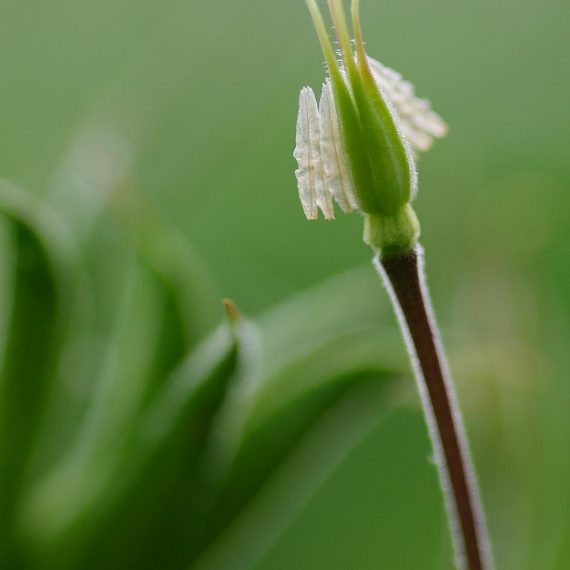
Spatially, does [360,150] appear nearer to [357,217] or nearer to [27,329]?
[27,329]

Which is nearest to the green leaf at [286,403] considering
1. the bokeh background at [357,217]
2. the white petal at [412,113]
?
the bokeh background at [357,217]

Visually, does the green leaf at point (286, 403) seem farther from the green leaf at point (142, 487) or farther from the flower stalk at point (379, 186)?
the flower stalk at point (379, 186)

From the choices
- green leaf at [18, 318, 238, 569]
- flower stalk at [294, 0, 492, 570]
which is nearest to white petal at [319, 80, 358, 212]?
flower stalk at [294, 0, 492, 570]

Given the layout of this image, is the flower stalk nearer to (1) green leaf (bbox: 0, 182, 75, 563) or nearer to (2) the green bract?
(2) the green bract

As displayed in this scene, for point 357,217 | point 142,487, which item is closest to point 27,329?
point 142,487

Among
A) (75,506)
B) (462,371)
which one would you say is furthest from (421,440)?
(75,506)

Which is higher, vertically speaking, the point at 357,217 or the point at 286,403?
the point at 357,217
